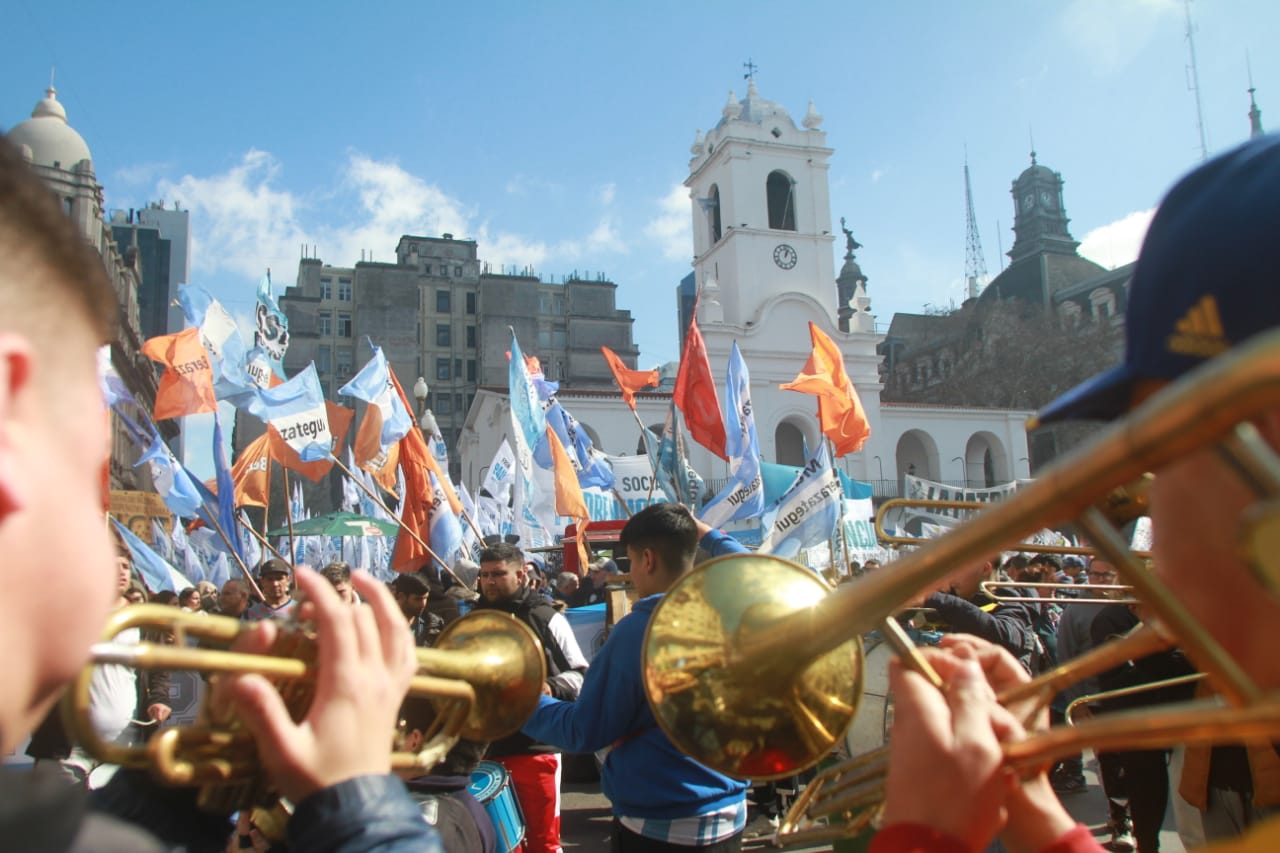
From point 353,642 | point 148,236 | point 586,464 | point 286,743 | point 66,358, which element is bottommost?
point 286,743

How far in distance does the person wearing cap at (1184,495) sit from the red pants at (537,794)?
366 cm

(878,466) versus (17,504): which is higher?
(878,466)

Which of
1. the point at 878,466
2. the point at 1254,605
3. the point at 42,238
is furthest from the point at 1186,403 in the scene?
the point at 878,466

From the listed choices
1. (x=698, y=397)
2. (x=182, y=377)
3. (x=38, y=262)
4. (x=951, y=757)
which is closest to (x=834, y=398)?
(x=698, y=397)

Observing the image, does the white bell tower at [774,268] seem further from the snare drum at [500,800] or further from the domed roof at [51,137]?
the snare drum at [500,800]

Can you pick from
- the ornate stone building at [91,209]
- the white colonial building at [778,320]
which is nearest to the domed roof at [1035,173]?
the white colonial building at [778,320]

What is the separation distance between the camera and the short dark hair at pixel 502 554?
4.82 m

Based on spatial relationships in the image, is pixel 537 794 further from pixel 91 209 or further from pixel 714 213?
pixel 714 213

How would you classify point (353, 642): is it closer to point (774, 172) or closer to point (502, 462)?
point (502, 462)

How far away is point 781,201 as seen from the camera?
1644 inches

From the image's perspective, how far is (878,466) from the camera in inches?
1574

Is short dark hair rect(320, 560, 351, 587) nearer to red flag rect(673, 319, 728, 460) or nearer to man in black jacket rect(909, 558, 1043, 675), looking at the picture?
man in black jacket rect(909, 558, 1043, 675)

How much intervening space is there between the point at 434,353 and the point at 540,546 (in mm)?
55961

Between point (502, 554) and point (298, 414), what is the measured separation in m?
6.77
